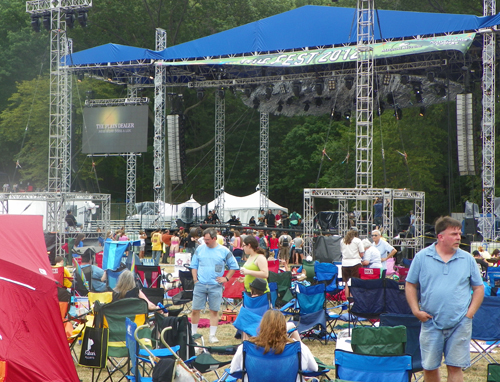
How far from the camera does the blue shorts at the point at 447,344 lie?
417 cm

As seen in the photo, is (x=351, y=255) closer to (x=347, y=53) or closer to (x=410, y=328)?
(x=410, y=328)

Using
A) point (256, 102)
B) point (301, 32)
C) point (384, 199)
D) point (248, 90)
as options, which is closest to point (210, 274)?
point (384, 199)

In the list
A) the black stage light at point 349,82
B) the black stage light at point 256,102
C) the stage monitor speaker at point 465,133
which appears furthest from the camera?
the black stage light at point 256,102

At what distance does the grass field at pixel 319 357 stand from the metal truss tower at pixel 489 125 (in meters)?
10.5

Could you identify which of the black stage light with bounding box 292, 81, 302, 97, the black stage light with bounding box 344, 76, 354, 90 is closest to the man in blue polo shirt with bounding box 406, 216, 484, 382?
the black stage light with bounding box 344, 76, 354, 90

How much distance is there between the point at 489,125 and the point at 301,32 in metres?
6.34

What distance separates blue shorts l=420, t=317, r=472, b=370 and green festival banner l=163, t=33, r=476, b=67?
536 inches

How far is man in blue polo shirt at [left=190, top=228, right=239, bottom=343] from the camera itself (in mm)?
7352

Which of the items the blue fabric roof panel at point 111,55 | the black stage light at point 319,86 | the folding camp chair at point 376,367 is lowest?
the folding camp chair at point 376,367

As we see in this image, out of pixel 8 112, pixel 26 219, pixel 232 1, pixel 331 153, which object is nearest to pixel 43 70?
pixel 8 112

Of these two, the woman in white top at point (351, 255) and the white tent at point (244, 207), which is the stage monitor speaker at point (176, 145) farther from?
the woman in white top at point (351, 255)

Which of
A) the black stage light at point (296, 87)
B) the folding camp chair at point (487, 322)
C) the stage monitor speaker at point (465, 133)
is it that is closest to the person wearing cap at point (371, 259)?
the folding camp chair at point (487, 322)

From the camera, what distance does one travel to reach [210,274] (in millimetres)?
7344

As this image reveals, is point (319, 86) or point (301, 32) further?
point (319, 86)
